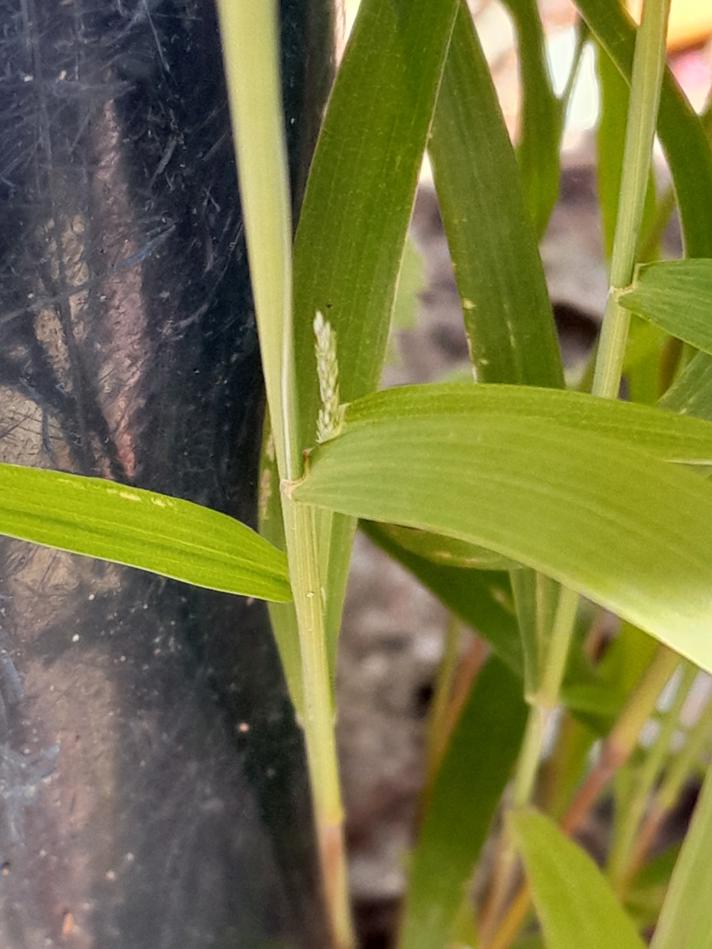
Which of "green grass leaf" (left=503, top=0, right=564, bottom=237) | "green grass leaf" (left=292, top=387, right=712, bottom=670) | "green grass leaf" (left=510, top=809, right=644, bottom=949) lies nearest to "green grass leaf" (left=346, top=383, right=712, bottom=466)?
"green grass leaf" (left=292, top=387, right=712, bottom=670)

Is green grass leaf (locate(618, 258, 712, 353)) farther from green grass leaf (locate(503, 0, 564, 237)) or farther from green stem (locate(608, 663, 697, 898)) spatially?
green stem (locate(608, 663, 697, 898))

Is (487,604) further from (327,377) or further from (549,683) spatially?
(327,377)

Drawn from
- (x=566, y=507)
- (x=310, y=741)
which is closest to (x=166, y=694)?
(x=310, y=741)

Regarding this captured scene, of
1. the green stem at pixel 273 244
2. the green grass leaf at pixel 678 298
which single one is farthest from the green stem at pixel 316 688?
the green grass leaf at pixel 678 298

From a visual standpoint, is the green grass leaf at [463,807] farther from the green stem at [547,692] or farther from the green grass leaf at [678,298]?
the green grass leaf at [678,298]

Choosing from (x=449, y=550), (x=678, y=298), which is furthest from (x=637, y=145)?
(x=449, y=550)

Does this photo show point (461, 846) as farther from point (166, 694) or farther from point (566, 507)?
point (566, 507)
